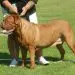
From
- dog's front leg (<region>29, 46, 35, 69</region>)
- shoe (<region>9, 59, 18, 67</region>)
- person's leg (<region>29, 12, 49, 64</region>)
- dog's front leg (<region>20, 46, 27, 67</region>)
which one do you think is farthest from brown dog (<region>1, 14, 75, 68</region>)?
shoe (<region>9, 59, 18, 67</region>)

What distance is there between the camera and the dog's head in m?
9.20

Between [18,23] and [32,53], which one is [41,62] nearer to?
[32,53]

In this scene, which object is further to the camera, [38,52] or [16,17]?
[38,52]

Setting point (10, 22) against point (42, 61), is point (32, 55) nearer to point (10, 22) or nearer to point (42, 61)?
point (42, 61)

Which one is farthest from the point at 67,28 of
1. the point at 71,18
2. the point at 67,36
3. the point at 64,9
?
the point at 64,9

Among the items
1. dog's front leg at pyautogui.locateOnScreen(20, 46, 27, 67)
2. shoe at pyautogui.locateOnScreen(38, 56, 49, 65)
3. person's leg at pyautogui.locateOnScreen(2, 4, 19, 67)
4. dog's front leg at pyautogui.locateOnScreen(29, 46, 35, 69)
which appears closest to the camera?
dog's front leg at pyautogui.locateOnScreen(29, 46, 35, 69)

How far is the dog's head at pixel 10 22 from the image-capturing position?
9.20 meters

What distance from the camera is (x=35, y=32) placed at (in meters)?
9.60

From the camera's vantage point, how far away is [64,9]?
25.0 m

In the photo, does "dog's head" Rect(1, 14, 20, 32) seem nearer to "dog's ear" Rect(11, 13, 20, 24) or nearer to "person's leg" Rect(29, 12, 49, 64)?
"dog's ear" Rect(11, 13, 20, 24)

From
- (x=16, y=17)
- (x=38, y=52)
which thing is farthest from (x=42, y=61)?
(x=16, y=17)

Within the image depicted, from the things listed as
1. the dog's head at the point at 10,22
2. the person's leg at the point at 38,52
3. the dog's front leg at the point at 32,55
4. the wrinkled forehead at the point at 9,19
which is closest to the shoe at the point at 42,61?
the person's leg at the point at 38,52

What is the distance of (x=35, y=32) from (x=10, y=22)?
29.2 inches

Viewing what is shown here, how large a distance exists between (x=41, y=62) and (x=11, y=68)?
90cm
